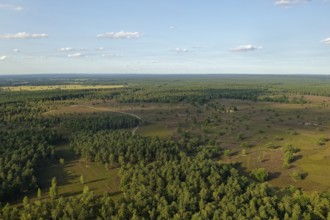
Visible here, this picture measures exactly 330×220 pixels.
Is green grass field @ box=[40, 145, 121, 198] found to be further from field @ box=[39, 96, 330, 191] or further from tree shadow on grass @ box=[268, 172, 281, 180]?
tree shadow on grass @ box=[268, 172, 281, 180]

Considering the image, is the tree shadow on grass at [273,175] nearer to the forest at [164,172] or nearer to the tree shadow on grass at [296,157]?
the forest at [164,172]

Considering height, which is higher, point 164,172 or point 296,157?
point 164,172

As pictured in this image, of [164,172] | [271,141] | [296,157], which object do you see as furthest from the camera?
[271,141]

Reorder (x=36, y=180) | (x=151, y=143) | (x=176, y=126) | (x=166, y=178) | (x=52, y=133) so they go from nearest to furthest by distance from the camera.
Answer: (x=166, y=178), (x=36, y=180), (x=151, y=143), (x=52, y=133), (x=176, y=126)

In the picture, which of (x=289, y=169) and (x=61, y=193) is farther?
(x=289, y=169)

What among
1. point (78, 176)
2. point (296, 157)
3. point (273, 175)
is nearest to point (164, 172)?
point (78, 176)

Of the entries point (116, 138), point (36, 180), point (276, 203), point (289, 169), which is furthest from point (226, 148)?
point (36, 180)

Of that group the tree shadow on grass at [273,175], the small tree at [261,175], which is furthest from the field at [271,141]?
the small tree at [261,175]

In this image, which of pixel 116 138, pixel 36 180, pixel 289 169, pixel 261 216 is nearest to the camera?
pixel 261 216

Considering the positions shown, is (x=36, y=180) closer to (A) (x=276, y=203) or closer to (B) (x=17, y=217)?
(B) (x=17, y=217)

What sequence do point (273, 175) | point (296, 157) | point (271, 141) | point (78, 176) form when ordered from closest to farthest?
point (273, 175)
point (78, 176)
point (296, 157)
point (271, 141)

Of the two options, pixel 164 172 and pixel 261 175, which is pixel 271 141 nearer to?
pixel 261 175
